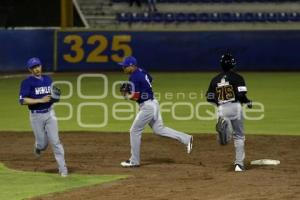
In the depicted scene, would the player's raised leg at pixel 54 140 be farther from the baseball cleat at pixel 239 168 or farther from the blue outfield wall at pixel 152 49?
the blue outfield wall at pixel 152 49

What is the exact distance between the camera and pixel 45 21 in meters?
37.4

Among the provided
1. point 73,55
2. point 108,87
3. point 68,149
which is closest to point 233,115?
point 68,149

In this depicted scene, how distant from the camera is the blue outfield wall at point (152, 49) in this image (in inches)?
1167

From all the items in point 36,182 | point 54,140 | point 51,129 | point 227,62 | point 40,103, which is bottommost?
point 36,182

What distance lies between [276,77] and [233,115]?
17.7 meters

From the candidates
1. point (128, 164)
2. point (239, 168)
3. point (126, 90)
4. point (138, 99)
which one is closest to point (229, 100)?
point (239, 168)

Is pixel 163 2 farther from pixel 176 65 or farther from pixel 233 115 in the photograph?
pixel 233 115

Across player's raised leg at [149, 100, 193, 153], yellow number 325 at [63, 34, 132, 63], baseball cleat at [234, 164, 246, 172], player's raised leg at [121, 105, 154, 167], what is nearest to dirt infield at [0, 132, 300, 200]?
baseball cleat at [234, 164, 246, 172]

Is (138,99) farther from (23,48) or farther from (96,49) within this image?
(23,48)

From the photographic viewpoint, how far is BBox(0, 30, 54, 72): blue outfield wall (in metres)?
29.5

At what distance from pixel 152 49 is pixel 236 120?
64.0 ft

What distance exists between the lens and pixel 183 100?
21609 mm

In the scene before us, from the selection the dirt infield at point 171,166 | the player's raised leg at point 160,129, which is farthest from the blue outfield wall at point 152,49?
the player's raised leg at point 160,129

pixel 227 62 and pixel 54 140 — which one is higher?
pixel 227 62
